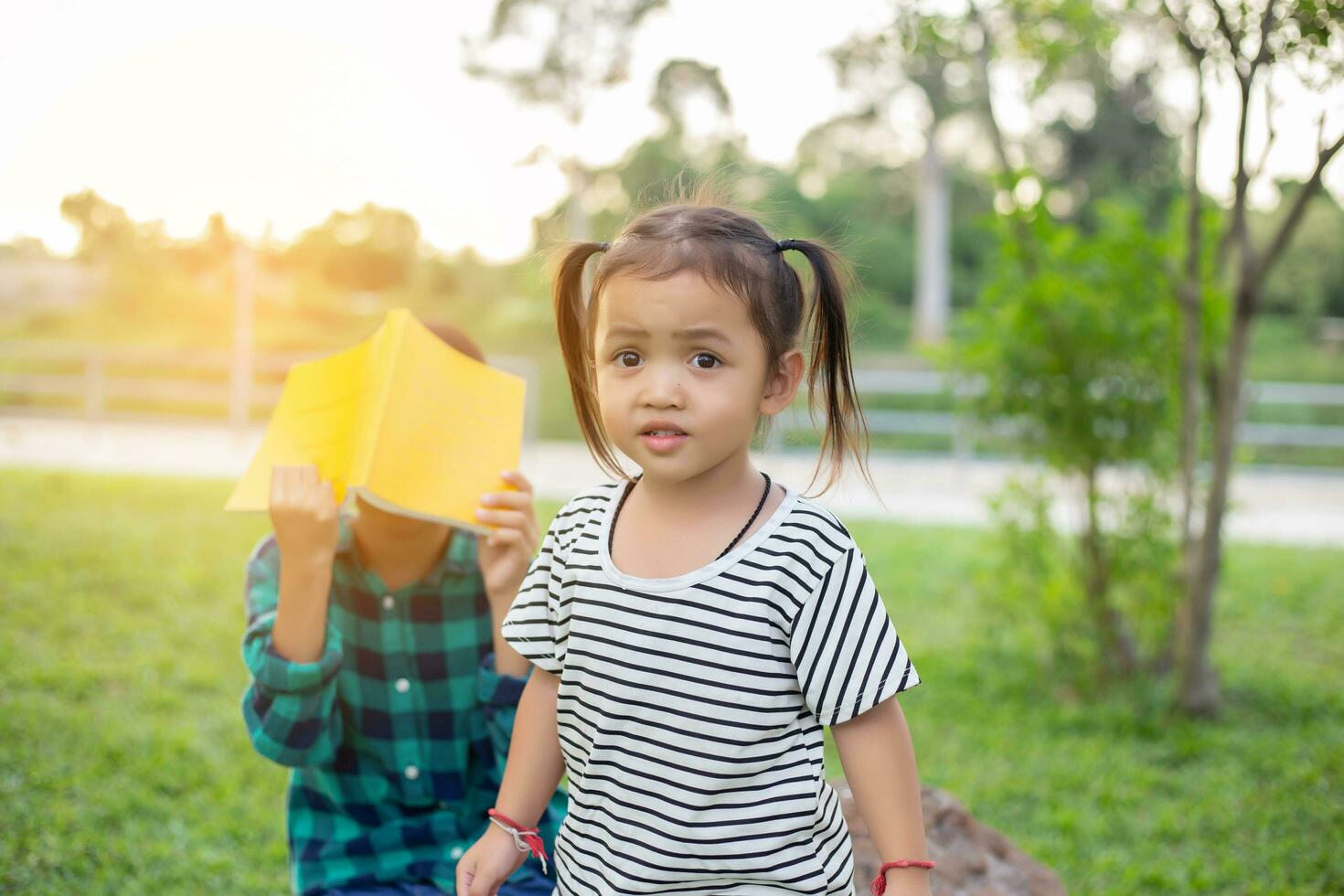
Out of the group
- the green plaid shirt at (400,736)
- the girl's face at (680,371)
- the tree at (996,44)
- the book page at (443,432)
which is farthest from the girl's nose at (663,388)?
the tree at (996,44)

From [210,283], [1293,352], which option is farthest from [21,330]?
[1293,352]

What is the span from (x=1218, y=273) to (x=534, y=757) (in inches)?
139

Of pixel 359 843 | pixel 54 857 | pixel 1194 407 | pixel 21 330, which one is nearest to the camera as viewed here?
pixel 359 843

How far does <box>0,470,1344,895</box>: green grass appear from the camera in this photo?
286 centimetres

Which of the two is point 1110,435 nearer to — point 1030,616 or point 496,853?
point 1030,616

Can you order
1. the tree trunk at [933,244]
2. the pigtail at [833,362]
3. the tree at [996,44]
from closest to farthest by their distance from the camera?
the pigtail at [833,362] < the tree at [996,44] < the tree trunk at [933,244]

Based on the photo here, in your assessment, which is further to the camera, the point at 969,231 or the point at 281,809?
the point at 969,231

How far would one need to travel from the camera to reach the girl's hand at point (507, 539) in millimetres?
1609

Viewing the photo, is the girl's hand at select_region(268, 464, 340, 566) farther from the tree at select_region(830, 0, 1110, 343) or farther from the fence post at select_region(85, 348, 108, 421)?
the fence post at select_region(85, 348, 108, 421)

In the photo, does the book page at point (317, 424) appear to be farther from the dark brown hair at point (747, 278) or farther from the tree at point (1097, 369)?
the tree at point (1097, 369)

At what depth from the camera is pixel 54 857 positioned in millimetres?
2697

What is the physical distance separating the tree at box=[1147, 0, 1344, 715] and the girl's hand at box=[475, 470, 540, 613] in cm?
222

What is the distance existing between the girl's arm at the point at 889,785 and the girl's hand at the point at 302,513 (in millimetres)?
740

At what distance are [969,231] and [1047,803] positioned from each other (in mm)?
19254
